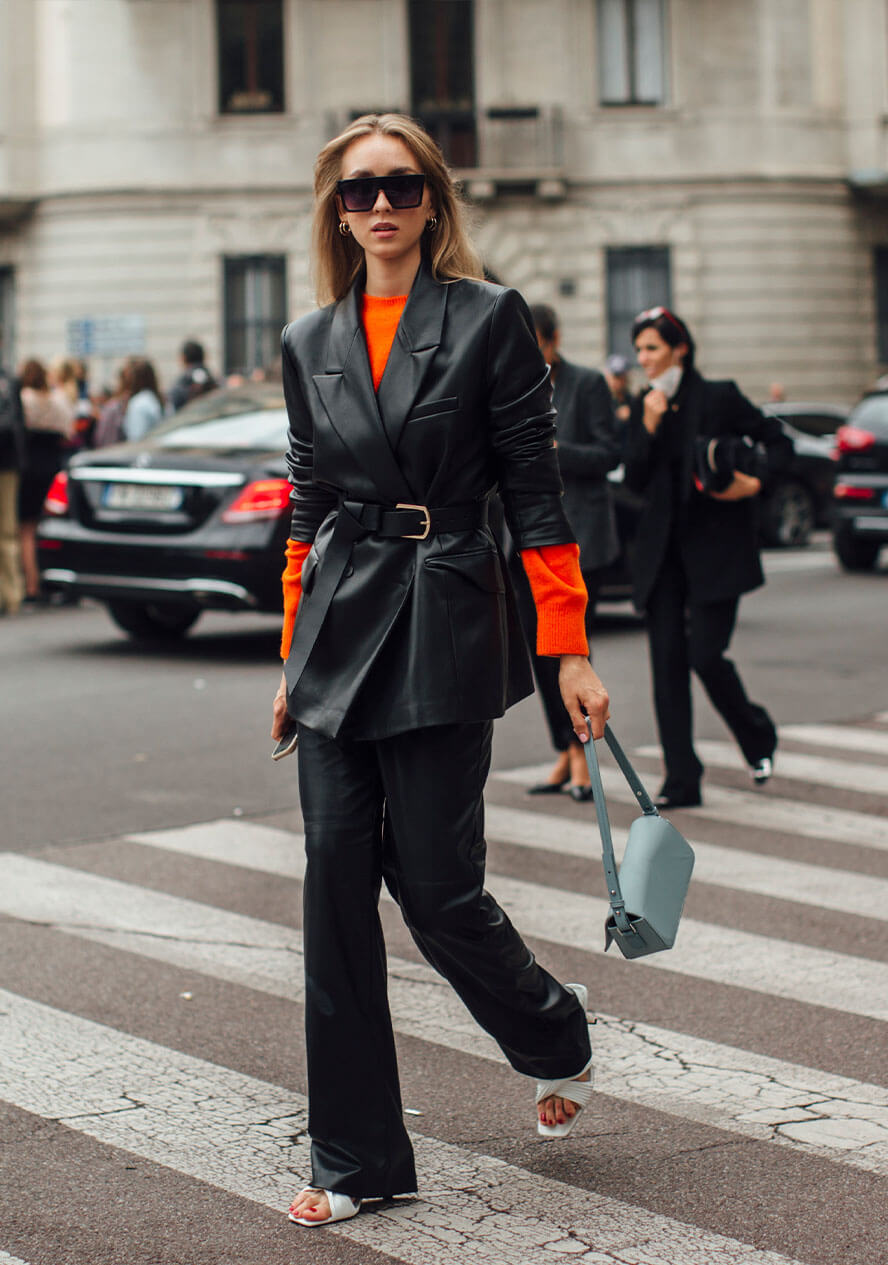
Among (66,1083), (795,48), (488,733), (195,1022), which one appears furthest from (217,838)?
(795,48)

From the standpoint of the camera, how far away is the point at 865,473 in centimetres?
1691

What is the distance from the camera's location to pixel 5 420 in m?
14.0

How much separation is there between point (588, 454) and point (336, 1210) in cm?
457

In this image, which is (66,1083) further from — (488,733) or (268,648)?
(268,648)

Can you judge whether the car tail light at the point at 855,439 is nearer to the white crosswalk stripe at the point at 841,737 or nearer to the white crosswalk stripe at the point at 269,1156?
the white crosswalk stripe at the point at 841,737

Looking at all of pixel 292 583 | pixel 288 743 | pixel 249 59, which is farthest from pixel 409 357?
pixel 249 59

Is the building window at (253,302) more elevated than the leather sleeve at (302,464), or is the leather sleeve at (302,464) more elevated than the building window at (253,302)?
the building window at (253,302)

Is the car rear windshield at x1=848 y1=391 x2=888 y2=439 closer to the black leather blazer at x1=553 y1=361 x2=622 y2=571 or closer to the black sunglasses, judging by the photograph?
the black leather blazer at x1=553 y1=361 x2=622 y2=571

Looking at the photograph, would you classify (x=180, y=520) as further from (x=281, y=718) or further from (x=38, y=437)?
(x=281, y=718)

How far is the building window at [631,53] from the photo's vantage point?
32.2 meters

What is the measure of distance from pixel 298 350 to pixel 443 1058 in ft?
5.64

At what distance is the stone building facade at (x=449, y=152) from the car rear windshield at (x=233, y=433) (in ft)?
63.6

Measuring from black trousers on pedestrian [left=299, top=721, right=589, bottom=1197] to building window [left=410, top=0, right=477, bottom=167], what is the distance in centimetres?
2963

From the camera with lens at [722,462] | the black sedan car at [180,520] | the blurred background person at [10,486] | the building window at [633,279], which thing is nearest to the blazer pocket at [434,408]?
the camera with lens at [722,462]
